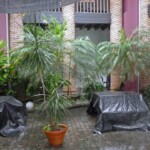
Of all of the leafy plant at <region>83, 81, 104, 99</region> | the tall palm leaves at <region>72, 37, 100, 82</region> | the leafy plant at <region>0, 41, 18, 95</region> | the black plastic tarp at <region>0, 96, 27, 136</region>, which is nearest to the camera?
the black plastic tarp at <region>0, 96, 27, 136</region>

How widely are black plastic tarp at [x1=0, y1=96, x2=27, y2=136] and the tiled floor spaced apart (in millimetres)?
228

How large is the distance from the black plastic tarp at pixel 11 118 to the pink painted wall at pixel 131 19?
17.6ft

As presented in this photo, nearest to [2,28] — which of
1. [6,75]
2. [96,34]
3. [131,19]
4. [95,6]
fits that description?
[6,75]

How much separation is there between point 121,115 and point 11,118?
2832mm

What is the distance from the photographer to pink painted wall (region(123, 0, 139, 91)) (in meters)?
11.2

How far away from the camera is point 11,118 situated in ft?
22.9

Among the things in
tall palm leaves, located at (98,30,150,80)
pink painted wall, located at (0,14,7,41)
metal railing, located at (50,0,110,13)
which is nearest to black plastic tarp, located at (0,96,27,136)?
tall palm leaves, located at (98,30,150,80)

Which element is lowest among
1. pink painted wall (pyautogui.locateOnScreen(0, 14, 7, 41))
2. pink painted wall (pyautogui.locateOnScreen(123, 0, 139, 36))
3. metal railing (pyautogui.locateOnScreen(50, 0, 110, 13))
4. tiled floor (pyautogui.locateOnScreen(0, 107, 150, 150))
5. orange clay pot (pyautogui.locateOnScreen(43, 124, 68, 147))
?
tiled floor (pyautogui.locateOnScreen(0, 107, 150, 150))

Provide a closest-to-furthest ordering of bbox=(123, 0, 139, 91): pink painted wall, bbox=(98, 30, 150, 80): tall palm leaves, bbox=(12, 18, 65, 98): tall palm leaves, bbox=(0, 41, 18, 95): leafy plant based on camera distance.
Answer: bbox=(12, 18, 65, 98): tall palm leaves → bbox=(98, 30, 150, 80): tall palm leaves → bbox=(0, 41, 18, 95): leafy plant → bbox=(123, 0, 139, 91): pink painted wall

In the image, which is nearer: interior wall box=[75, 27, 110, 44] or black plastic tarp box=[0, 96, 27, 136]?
black plastic tarp box=[0, 96, 27, 136]

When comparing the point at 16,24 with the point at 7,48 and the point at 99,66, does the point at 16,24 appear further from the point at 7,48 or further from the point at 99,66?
the point at 99,66

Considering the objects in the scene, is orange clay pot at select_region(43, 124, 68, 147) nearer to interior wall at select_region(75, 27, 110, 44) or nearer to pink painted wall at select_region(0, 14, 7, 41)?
pink painted wall at select_region(0, 14, 7, 41)

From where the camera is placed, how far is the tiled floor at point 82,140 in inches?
220

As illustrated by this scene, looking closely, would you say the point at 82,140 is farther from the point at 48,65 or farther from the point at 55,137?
the point at 48,65
